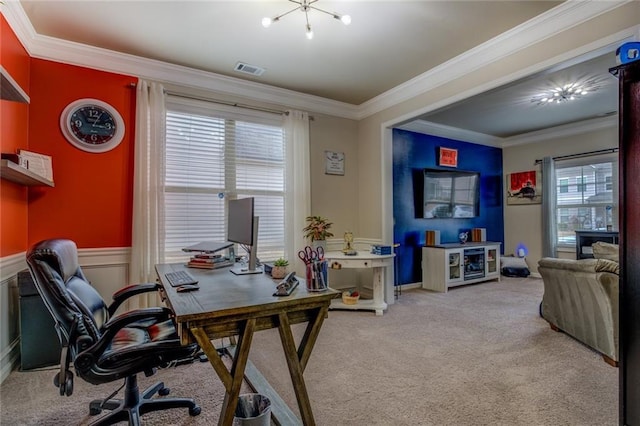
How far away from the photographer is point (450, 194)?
566 centimetres

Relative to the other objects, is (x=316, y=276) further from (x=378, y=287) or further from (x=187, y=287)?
(x=378, y=287)

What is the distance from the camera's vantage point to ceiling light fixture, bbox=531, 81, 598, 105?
3936 mm

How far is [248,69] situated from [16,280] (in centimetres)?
276

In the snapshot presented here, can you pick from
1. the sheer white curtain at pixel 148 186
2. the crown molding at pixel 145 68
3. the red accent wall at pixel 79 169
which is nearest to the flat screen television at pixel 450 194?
the crown molding at pixel 145 68

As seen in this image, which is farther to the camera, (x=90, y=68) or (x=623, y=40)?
(x=90, y=68)

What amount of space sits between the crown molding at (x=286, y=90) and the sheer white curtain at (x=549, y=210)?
375cm

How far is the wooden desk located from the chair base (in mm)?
533

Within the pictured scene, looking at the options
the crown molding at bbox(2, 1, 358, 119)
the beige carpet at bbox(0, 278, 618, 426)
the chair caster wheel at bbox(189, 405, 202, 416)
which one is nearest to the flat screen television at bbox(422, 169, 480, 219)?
the crown molding at bbox(2, 1, 358, 119)

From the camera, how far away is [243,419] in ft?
5.00

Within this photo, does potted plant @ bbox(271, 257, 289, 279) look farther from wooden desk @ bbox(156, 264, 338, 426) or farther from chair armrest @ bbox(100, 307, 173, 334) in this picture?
chair armrest @ bbox(100, 307, 173, 334)

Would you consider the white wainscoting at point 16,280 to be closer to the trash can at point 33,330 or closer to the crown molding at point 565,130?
the trash can at point 33,330

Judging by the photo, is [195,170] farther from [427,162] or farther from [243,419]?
[427,162]

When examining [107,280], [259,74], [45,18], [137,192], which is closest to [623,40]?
[259,74]

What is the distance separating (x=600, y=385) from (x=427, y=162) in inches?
154
